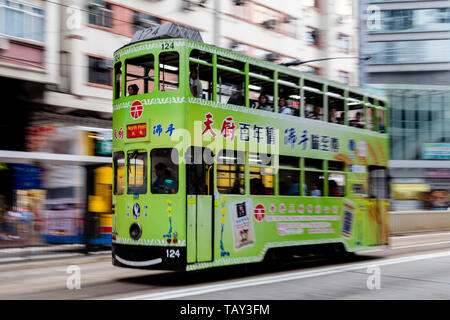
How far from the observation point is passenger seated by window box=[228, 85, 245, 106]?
1037 cm

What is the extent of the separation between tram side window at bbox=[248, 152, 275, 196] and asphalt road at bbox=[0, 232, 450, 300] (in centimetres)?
155

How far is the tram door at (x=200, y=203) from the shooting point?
9323 mm

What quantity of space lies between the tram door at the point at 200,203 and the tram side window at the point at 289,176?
1882mm

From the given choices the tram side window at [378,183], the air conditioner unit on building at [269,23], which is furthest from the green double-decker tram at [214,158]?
the air conditioner unit on building at [269,23]

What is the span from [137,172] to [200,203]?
47.7 inches

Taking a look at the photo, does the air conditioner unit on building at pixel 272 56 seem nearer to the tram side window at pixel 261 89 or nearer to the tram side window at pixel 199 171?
the tram side window at pixel 261 89

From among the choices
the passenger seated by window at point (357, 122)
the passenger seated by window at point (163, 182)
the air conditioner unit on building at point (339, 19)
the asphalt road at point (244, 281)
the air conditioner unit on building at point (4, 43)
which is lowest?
the asphalt road at point (244, 281)

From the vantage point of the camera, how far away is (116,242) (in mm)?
10008

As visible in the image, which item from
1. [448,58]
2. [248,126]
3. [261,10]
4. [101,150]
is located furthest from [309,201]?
[448,58]

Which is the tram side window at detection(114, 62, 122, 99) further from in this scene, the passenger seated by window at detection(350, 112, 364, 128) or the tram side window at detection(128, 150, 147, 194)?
the passenger seated by window at detection(350, 112, 364, 128)

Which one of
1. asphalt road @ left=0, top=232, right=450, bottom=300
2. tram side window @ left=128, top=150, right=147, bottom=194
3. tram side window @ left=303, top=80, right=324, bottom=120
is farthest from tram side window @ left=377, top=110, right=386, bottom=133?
tram side window @ left=128, top=150, right=147, bottom=194

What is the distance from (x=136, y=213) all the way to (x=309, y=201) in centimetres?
380

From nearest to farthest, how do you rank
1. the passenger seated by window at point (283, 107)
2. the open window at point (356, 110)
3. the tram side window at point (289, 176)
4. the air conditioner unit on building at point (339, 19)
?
1. the tram side window at point (289, 176)
2. the passenger seated by window at point (283, 107)
3. the open window at point (356, 110)
4. the air conditioner unit on building at point (339, 19)
